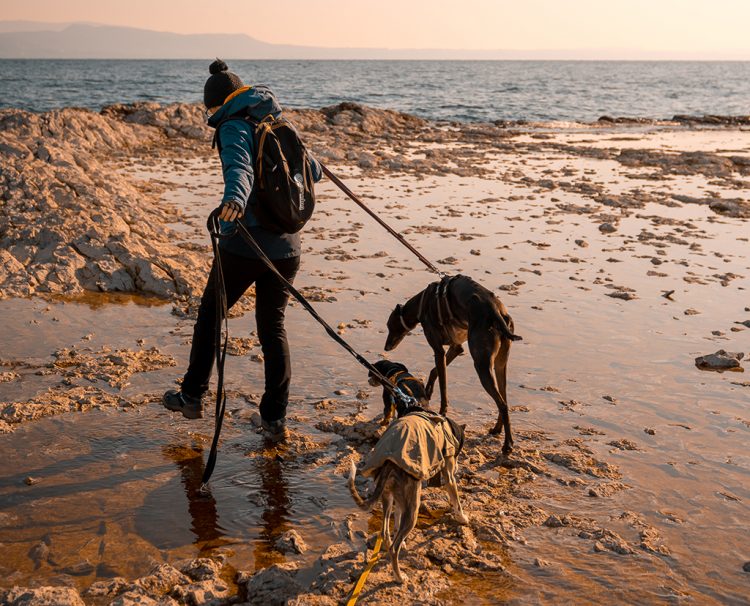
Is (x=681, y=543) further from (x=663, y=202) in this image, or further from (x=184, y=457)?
(x=663, y=202)

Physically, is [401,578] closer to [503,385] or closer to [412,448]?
[412,448]

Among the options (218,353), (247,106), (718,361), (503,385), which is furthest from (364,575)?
(718,361)

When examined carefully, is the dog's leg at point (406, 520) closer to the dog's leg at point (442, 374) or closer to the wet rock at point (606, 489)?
the wet rock at point (606, 489)

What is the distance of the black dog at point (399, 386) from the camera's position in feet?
14.2

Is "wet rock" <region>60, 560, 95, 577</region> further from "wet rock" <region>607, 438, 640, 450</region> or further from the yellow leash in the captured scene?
"wet rock" <region>607, 438, 640, 450</region>

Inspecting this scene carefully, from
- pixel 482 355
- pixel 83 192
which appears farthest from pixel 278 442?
pixel 83 192

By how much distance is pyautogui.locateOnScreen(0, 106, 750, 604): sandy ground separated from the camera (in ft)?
11.2

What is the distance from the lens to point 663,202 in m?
12.9

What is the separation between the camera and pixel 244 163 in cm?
383

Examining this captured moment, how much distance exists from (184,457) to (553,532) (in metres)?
2.32

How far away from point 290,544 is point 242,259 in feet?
5.44

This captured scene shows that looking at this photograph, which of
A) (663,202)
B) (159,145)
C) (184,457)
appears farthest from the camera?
(159,145)

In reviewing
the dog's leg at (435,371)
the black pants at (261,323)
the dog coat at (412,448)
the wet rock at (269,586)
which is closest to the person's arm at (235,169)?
the black pants at (261,323)

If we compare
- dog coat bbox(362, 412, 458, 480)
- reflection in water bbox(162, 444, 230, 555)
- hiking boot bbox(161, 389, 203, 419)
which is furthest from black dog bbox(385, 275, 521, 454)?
reflection in water bbox(162, 444, 230, 555)
